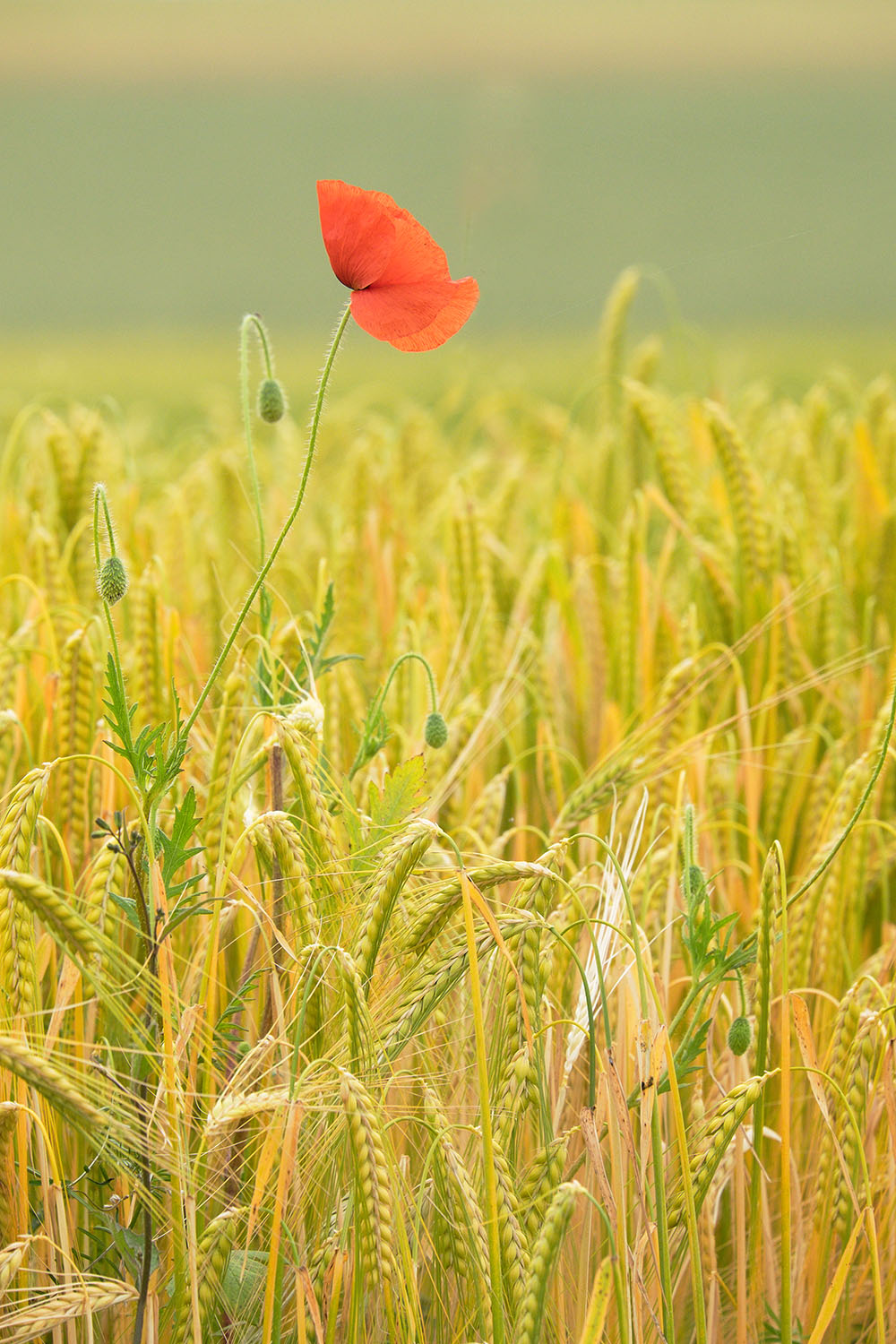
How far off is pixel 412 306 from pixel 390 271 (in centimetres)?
2

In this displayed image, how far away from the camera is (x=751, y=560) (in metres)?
1.45

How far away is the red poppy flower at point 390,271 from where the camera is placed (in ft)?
2.00

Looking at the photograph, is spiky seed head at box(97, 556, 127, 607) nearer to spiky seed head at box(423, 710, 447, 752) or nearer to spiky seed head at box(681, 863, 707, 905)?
spiky seed head at box(423, 710, 447, 752)

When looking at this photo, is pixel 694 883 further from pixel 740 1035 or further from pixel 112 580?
pixel 112 580

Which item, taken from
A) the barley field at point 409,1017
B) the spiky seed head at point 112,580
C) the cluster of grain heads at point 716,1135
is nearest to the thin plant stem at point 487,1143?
the barley field at point 409,1017

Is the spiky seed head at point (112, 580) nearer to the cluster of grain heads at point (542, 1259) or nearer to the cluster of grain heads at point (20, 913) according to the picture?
the cluster of grain heads at point (20, 913)

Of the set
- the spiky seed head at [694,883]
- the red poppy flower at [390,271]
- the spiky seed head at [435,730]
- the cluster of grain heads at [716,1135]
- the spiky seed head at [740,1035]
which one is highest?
the red poppy flower at [390,271]

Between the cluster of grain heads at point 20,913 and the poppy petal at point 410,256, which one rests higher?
the poppy petal at point 410,256

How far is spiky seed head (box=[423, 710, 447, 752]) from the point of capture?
770 millimetres

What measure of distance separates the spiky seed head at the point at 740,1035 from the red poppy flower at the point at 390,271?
1.46ft

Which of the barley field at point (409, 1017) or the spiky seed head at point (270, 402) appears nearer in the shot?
the barley field at point (409, 1017)

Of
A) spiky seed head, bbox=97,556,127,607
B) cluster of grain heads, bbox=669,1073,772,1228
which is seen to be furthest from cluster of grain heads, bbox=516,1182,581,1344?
spiky seed head, bbox=97,556,127,607

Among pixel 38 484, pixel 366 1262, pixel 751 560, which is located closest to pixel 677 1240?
pixel 366 1262

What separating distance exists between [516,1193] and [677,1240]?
14 centimetres
